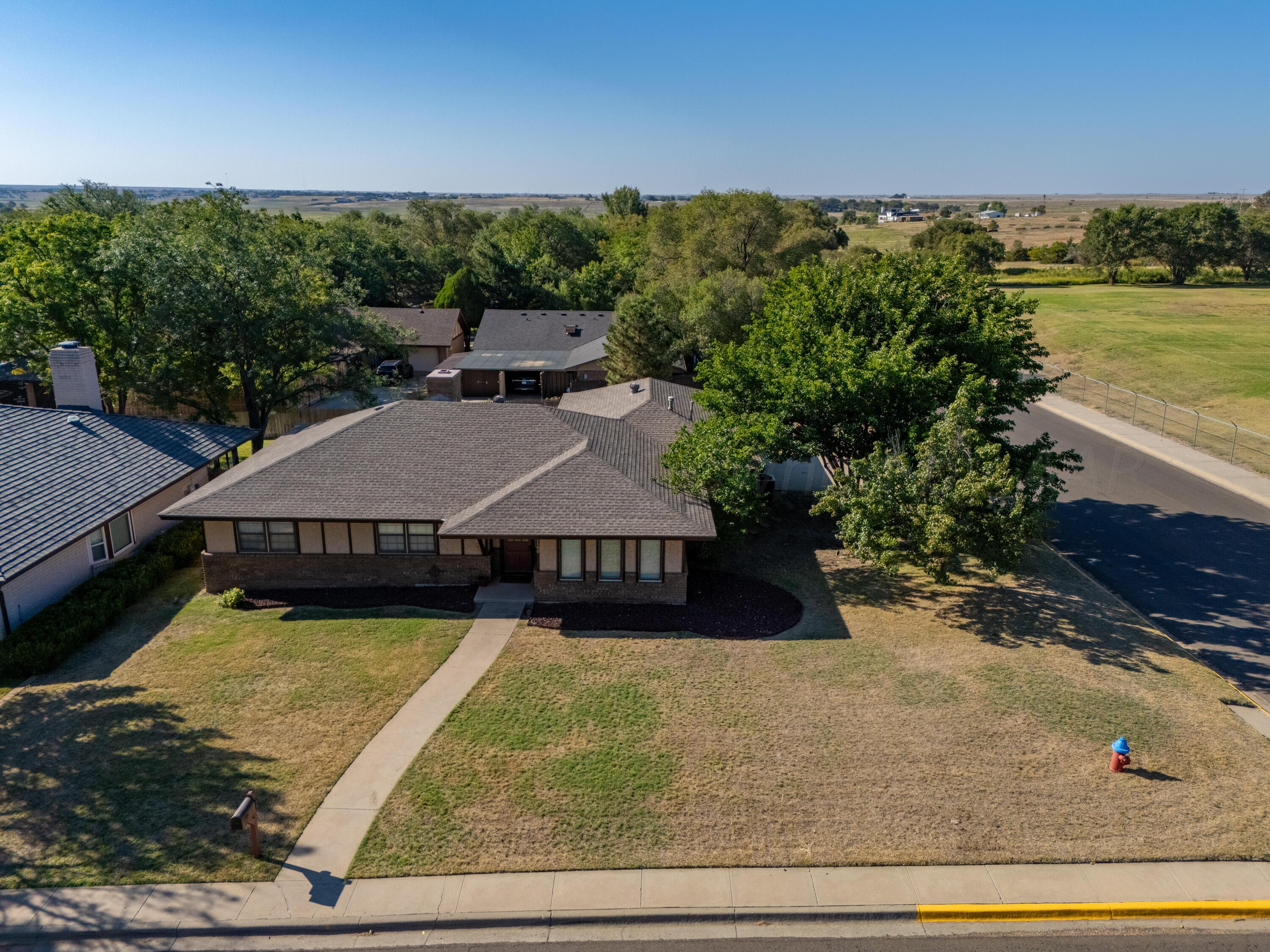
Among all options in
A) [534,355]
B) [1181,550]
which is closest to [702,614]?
[1181,550]

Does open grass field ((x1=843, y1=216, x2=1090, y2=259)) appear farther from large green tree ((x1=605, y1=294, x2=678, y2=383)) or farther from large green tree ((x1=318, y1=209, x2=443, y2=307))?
large green tree ((x1=605, y1=294, x2=678, y2=383))

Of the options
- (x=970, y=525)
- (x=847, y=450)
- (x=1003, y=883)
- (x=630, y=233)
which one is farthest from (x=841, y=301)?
(x=630, y=233)

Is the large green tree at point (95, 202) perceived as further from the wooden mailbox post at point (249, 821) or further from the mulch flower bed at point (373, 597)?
the wooden mailbox post at point (249, 821)

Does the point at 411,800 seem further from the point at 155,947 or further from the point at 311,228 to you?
the point at 311,228

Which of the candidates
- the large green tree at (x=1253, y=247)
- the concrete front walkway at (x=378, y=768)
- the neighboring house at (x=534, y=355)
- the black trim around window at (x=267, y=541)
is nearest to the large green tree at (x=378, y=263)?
the neighboring house at (x=534, y=355)

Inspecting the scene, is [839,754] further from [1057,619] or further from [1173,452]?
[1173,452]
